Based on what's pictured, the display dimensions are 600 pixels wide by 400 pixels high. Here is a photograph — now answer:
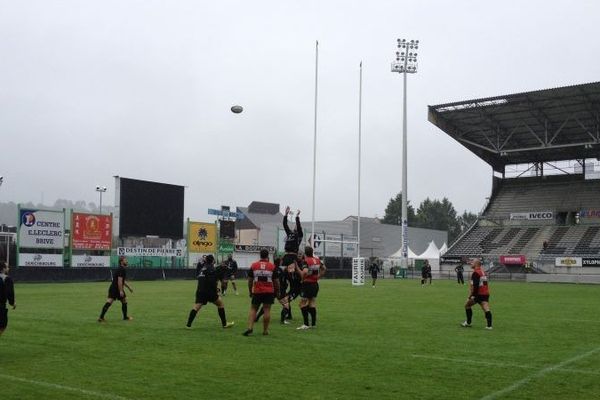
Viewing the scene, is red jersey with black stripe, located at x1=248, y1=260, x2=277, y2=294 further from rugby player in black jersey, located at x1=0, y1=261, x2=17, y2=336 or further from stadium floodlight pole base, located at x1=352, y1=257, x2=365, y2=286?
stadium floodlight pole base, located at x1=352, y1=257, x2=365, y2=286

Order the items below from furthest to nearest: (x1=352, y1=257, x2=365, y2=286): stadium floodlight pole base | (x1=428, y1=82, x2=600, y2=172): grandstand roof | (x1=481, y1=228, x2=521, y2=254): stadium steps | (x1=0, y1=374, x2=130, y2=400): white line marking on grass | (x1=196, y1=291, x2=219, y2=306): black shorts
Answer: (x1=481, y1=228, x2=521, y2=254): stadium steps → (x1=428, y1=82, x2=600, y2=172): grandstand roof → (x1=352, y1=257, x2=365, y2=286): stadium floodlight pole base → (x1=196, y1=291, x2=219, y2=306): black shorts → (x1=0, y1=374, x2=130, y2=400): white line marking on grass

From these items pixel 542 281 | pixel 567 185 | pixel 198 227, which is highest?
pixel 567 185

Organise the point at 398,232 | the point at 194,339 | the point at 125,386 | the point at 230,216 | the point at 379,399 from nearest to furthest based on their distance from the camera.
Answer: the point at 379,399 < the point at 125,386 < the point at 194,339 < the point at 230,216 < the point at 398,232

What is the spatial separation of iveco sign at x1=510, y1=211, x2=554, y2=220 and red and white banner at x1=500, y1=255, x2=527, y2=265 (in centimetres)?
886

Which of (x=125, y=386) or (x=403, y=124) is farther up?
(x=403, y=124)

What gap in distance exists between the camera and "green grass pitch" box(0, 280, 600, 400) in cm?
853

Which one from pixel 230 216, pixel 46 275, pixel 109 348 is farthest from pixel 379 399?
pixel 230 216

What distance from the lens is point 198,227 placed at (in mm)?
57250

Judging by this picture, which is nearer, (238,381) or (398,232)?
(238,381)

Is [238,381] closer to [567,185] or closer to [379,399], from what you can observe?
[379,399]

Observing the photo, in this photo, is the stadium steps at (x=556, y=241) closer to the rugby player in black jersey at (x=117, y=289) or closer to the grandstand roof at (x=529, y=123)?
the grandstand roof at (x=529, y=123)

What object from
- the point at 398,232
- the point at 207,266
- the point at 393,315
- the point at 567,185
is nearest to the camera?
the point at 207,266

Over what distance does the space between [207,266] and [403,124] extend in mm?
45067

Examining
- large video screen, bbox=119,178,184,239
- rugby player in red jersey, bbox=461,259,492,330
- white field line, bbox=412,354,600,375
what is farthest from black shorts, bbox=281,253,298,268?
large video screen, bbox=119,178,184,239
